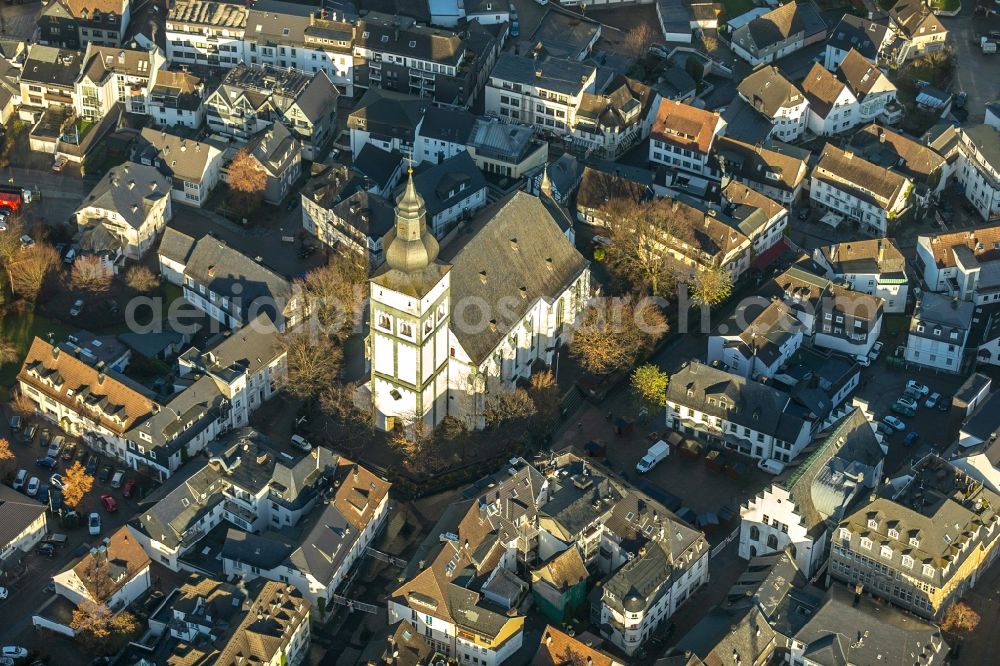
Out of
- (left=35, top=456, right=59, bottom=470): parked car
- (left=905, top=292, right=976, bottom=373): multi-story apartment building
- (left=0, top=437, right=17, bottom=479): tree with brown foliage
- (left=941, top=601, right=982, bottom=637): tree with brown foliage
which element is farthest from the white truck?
(left=0, top=437, right=17, bottom=479): tree with brown foliage

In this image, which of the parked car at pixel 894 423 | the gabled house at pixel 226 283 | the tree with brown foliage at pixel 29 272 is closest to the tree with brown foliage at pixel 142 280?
the gabled house at pixel 226 283

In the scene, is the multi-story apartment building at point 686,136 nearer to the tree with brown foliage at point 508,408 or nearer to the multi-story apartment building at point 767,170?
the multi-story apartment building at point 767,170

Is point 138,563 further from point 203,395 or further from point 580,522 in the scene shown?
point 580,522

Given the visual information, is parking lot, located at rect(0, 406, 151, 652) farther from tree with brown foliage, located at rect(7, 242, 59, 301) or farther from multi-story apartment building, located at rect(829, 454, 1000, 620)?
multi-story apartment building, located at rect(829, 454, 1000, 620)

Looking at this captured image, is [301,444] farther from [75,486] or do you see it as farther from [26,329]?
[26,329]

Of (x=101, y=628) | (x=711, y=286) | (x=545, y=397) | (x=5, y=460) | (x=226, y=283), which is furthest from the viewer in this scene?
(x=711, y=286)

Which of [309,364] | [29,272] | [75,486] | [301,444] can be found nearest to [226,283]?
[309,364]
